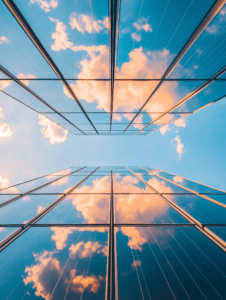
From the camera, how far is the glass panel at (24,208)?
362 centimetres

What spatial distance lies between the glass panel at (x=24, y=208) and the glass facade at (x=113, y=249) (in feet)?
0.09

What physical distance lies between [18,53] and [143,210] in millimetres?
6140

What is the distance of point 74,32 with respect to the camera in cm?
360

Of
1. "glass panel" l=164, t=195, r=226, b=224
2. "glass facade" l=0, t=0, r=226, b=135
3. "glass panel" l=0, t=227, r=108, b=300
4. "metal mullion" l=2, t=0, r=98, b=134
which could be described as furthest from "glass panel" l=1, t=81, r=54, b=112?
"glass panel" l=164, t=195, r=226, b=224

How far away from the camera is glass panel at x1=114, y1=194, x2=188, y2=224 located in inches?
136

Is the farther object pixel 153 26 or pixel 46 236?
pixel 153 26

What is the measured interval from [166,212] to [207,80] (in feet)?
16.5

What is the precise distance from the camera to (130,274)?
2232 mm

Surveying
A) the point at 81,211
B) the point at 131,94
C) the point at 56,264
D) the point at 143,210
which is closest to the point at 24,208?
the point at 81,211

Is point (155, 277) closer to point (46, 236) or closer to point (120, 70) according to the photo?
point (46, 236)

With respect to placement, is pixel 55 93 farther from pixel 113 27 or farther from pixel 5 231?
pixel 5 231

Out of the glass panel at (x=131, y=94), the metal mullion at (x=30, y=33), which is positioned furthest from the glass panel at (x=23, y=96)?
the glass panel at (x=131, y=94)

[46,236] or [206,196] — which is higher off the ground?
[206,196]

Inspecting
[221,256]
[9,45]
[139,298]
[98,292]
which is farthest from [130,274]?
[9,45]
